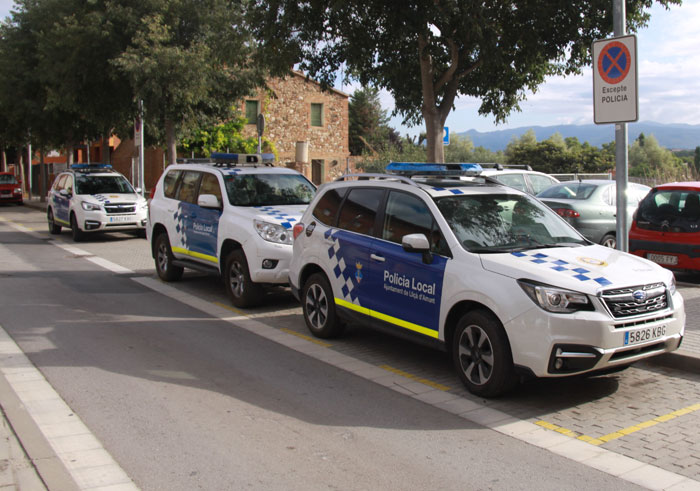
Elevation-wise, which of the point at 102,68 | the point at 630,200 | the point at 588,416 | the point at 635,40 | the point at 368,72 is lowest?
the point at 588,416

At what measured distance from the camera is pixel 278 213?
32.1 ft

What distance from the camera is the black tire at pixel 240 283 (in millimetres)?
9414

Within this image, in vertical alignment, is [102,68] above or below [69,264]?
above

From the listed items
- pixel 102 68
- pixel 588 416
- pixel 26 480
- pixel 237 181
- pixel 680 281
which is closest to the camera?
pixel 26 480

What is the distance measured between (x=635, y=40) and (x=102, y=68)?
20229 millimetres

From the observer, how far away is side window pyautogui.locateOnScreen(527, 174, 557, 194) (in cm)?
1581

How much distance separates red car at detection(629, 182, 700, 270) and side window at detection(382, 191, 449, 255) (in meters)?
5.68

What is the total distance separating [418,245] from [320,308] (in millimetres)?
2115

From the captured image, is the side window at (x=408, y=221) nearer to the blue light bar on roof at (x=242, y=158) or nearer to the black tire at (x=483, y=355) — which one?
the black tire at (x=483, y=355)

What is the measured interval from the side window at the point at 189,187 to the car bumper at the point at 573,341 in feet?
22.4

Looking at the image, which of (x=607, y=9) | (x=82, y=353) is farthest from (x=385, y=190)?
(x=607, y=9)

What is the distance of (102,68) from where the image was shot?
23.7 meters

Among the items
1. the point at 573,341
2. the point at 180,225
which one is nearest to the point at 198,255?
the point at 180,225

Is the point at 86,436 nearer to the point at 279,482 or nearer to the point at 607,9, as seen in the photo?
the point at 279,482
